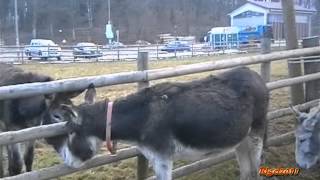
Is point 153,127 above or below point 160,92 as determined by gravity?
below

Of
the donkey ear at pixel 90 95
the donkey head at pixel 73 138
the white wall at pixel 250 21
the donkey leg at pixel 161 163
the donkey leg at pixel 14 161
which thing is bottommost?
the donkey leg at pixel 14 161

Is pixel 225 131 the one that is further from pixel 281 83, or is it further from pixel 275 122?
pixel 275 122

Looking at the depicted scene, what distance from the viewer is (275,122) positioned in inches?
321

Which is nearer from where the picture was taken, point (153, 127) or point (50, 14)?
point (153, 127)

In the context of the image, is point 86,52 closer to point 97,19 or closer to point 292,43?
point 292,43

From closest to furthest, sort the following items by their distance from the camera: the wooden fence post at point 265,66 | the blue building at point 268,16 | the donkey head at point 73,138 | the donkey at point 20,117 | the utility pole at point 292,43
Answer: the donkey head at point 73,138
the donkey at point 20,117
the wooden fence post at point 265,66
the utility pole at point 292,43
the blue building at point 268,16

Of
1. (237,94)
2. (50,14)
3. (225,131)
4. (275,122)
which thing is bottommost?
(275,122)

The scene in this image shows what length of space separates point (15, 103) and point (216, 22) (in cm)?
7403

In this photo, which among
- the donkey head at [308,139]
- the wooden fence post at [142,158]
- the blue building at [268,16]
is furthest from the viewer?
the blue building at [268,16]

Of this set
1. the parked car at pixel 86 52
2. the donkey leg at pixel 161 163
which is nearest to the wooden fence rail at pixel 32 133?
the donkey leg at pixel 161 163

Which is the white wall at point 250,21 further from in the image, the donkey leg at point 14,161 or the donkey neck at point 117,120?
the donkey neck at point 117,120

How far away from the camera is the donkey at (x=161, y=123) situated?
4160 mm

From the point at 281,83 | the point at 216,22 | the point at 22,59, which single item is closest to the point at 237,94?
the point at 281,83

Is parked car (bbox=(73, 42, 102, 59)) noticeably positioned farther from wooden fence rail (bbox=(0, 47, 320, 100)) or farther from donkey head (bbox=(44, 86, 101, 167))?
donkey head (bbox=(44, 86, 101, 167))
